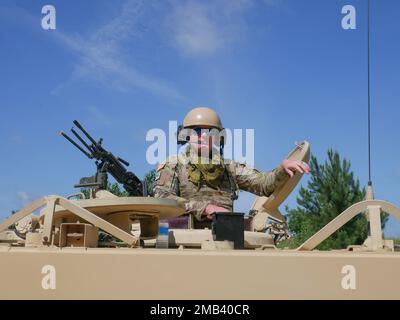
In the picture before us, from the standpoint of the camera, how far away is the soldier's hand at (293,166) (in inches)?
246

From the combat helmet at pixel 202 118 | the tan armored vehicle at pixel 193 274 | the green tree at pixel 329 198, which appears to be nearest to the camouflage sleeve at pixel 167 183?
the combat helmet at pixel 202 118

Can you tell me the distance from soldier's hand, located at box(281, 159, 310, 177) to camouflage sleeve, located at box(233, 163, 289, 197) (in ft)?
0.86

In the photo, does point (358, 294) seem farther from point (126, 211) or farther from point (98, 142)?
point (98, 142)

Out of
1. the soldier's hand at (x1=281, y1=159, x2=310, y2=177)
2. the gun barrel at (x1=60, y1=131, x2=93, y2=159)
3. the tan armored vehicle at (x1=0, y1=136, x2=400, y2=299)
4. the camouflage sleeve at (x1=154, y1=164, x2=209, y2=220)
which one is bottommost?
the tan armored vehicle at (x1=0, y1=136, x2=400, y2=299)

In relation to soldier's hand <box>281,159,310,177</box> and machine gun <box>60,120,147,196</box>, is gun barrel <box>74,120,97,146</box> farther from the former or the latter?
soldier's hand <box>281,159,310,177</box>

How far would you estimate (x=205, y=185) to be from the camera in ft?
22.3

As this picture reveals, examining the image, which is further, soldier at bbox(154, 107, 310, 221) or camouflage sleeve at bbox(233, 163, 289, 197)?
camouflage sleeve at bbox(233, 163, 289, 197)

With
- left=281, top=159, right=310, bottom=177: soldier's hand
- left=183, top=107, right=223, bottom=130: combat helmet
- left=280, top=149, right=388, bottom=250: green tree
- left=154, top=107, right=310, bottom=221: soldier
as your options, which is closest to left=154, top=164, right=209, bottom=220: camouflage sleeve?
left=154, top=107, right=310, bottom=221: soldier

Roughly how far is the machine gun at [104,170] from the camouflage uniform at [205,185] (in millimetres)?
844

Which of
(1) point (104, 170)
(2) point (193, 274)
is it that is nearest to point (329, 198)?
(1) point (104, 170)

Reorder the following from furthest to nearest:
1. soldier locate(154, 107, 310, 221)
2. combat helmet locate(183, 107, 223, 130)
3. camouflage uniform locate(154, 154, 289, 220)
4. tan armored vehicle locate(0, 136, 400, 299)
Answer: combat helmet locate(183, 107, 223, 130), camouflage uniform locate(154, 154, 289, 220), soldier locate(154, 107, 310, 221), tan armored vehicle locate(0, 136, 400, 299)

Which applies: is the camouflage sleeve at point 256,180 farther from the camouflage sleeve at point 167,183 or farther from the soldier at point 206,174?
the camouflage sleeve at point 167,183

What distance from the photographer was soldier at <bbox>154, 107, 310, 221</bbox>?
21.5 feet
